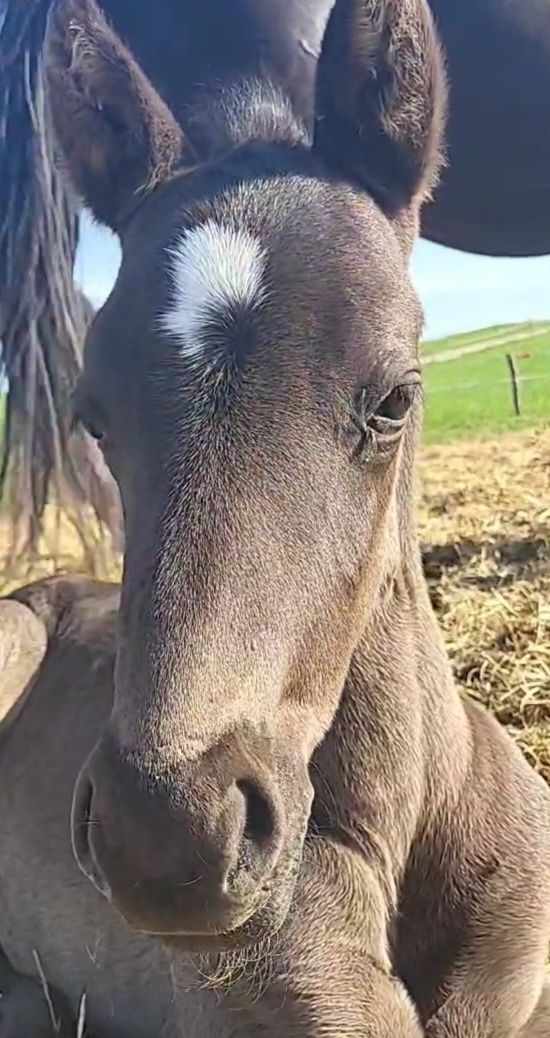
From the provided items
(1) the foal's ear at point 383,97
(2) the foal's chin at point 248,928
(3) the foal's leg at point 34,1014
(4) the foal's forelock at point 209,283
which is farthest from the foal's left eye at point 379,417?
(3) the foal's leg at point 34,1014

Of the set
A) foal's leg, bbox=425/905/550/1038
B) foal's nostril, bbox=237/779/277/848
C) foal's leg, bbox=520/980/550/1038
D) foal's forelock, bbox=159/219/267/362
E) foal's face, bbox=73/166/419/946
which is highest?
foal's forelock, bbox=159/219/267/362

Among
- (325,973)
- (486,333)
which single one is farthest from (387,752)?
(486,333)

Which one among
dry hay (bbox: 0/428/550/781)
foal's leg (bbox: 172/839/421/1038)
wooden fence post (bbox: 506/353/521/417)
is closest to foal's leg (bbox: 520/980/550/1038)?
foal's leg (bbox: 172/839/421/1038)

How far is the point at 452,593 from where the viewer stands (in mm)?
5344

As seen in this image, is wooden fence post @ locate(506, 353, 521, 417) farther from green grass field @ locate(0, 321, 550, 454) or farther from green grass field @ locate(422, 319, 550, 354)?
green grass field @ locate(422, 319, 550, 354)

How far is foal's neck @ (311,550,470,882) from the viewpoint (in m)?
2.29

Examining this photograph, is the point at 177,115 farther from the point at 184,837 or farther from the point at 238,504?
the point at 184,837

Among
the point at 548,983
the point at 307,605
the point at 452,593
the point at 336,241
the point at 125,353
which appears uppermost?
the point at 336,241

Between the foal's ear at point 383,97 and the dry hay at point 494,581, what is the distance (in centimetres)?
82

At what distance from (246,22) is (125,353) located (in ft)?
7.13

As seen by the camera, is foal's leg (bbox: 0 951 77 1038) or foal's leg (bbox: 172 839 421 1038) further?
foal's leg (bbox: 0 951 77 1038)

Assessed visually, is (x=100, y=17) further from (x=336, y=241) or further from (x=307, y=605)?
(x=307, y=605)

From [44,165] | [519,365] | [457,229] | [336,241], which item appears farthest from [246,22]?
[519,365]

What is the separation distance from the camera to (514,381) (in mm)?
19828
